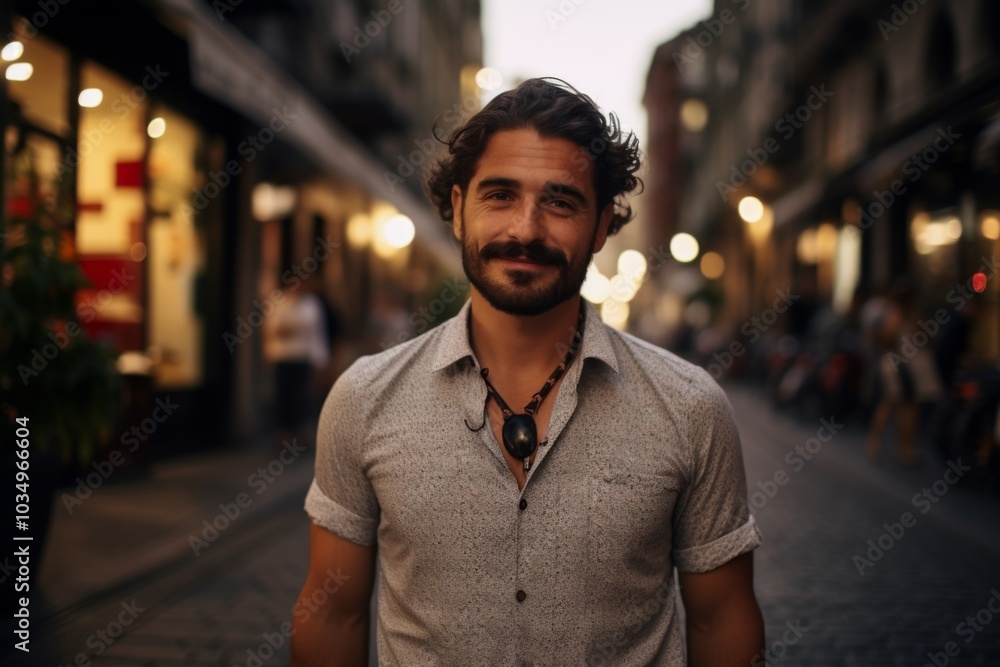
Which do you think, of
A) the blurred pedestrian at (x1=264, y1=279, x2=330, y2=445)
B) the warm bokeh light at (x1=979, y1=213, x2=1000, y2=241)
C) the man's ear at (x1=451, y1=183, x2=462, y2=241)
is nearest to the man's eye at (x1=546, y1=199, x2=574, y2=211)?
the man's ear at (x1=451, y1=183, x2=462, y2=241)

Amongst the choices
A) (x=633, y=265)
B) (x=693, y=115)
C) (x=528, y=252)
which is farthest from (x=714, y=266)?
(x=528, y=252)

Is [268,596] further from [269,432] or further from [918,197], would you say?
[918,197]

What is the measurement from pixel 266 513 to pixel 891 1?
14.5 metres

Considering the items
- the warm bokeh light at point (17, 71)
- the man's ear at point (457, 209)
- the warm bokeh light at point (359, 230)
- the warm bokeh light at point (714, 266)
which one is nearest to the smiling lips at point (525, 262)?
the man's ear at point (457, 209)

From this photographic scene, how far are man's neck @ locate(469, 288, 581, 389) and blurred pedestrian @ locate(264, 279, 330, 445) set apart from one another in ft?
29.1

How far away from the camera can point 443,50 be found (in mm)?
36562

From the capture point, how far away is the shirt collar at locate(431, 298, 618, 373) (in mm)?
1918

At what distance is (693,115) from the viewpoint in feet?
193

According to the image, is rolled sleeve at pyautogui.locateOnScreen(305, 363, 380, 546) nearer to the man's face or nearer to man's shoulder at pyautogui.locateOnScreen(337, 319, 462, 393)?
man's shoulder at pyautogui.locateOnScreen(337, 319, 462, 393)

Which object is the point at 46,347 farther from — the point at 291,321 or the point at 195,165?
the point at 195,165

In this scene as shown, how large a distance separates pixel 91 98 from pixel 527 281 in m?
8.39

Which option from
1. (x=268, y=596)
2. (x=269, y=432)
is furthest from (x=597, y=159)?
(x=269, y=432)

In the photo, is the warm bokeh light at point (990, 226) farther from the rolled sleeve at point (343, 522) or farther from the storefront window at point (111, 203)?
the rolled sleeve at point (343, 522)

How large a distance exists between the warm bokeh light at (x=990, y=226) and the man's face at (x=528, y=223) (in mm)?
11466
